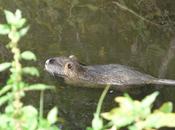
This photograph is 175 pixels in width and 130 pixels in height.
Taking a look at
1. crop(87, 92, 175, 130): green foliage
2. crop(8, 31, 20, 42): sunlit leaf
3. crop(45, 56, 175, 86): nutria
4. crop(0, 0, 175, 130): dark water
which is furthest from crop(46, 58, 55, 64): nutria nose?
crop(87, 92, 175, 130): green foliage

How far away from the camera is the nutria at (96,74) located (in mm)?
6840

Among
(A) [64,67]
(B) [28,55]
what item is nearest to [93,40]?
(A) [64,67]

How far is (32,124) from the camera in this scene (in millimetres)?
2275

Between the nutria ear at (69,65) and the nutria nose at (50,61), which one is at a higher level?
the nutria nose at (50,61)

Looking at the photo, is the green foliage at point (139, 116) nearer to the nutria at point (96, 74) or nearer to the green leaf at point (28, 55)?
the green leaf at point (28, 55)

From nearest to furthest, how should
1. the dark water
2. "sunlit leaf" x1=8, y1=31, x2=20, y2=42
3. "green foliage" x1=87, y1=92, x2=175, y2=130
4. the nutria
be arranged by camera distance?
"green foliage" x1=87, y1=92, x2=175, y2=130 → "sunlit leaf" x1=8, y1=31, x2=20, y2=42 → the dark water → the nutria

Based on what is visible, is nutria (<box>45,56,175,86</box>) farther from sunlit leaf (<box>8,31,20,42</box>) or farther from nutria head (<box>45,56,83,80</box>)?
sunlit leaf (<box>8,31,20,42</box>)

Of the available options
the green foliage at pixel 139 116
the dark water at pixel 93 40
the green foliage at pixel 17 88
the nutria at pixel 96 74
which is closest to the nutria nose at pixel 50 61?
the nutria at pixel 96 74

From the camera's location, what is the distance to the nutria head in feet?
22.6

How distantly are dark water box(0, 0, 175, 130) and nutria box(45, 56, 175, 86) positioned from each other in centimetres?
16

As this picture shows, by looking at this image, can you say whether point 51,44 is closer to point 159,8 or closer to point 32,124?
point 159,8

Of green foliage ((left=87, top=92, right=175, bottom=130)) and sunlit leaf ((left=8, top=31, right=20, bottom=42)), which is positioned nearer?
green foliage ((left=87, top=92, right=175, bottom=130))

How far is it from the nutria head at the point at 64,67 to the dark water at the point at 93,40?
141mm

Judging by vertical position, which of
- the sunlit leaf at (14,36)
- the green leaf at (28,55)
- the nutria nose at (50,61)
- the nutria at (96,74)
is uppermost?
the sunlit leaf at (14,36)
